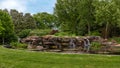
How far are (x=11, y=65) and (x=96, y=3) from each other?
1502 inches

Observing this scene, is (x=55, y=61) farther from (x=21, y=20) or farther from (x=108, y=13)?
(x=21, y=20)

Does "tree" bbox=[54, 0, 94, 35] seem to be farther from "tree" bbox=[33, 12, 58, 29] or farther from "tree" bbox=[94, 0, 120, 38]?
"tree" bbox=[33, 12, 58, 29]

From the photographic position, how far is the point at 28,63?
16016mm

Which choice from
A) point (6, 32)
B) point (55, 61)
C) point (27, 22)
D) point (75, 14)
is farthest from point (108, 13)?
point (55, 61)

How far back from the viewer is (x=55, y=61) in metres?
16.2

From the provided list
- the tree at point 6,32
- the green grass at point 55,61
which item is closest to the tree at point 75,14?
the tree at point 6,32

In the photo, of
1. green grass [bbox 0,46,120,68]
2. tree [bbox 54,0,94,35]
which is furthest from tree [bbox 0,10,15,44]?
tree [bbox 54,0,94,35]

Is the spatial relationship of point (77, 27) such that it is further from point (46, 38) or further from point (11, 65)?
point (11, 65)

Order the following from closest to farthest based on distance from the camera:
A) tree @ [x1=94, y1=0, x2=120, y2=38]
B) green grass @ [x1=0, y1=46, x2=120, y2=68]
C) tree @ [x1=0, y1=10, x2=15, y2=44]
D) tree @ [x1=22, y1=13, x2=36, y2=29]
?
green grass @ [x1=0, y1=46, x2=120, y2=68] < tree @ [x1=0, y1=10, x2=15, y2=44] < tree @ [x1=94, y1=0, x2=120, y2=38] < tree @ [x1=22, y1=13, x2=36, y2=29]

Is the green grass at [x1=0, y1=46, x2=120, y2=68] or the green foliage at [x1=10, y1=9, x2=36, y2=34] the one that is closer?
the green grass at [x1=0, y1=46, x2=120, y2=68]

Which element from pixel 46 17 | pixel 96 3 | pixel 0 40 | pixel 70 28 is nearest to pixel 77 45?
pixel 0 40

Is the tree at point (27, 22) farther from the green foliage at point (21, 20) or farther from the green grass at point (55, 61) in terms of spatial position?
the green grass at point (55, 61)

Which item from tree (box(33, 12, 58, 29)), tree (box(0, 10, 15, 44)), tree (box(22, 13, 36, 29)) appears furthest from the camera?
tree (box(33, 12, 58, 29))

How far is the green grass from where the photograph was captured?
15508mm
